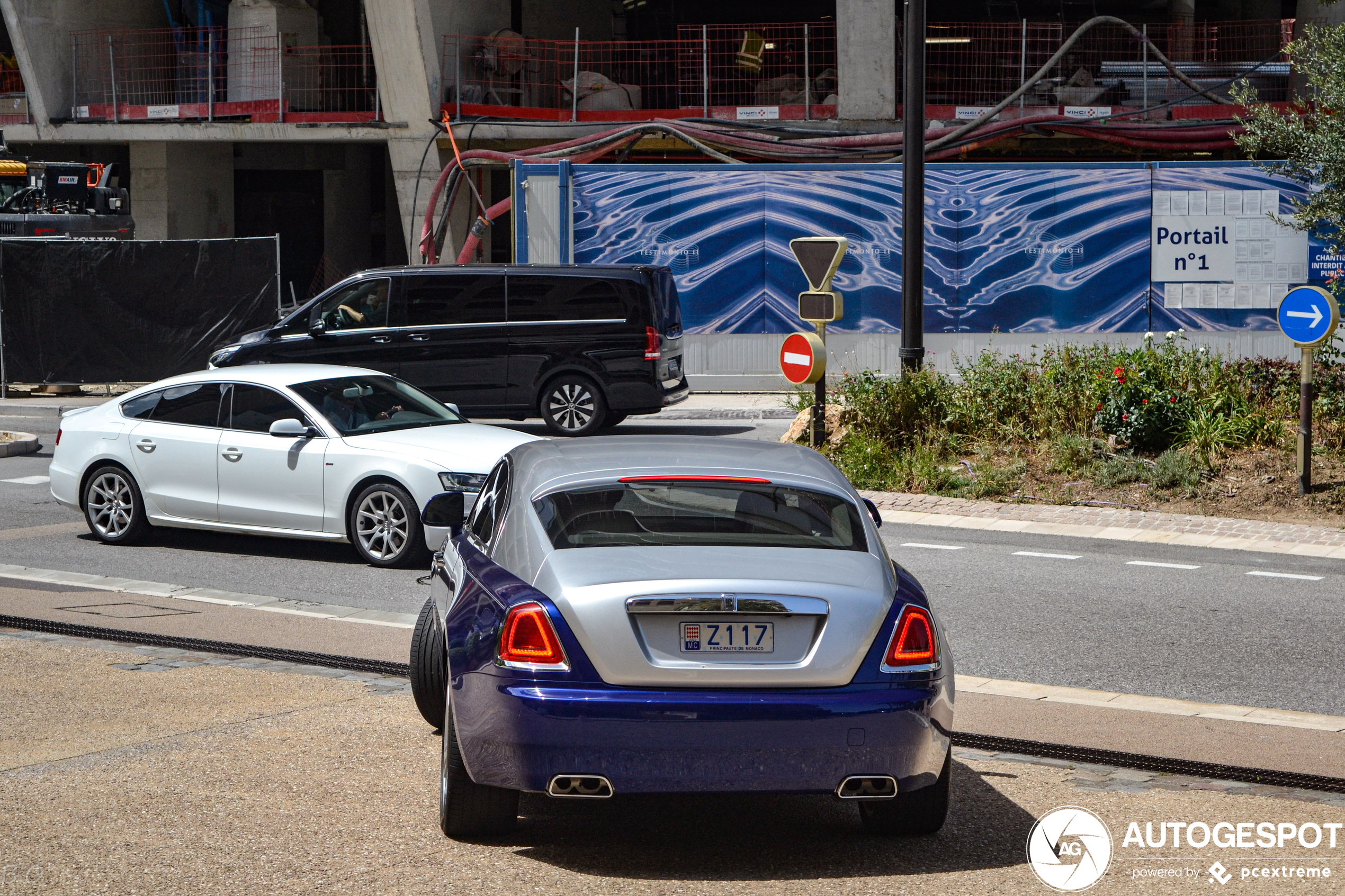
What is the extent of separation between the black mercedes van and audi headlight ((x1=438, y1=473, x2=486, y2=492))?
7.76 metres

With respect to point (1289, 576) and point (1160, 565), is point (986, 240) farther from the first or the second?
point (1289, 576)

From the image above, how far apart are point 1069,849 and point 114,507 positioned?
29.2ft

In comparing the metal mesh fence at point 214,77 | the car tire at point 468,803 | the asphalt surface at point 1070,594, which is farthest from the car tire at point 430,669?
the metal mesh fence at point 214,77

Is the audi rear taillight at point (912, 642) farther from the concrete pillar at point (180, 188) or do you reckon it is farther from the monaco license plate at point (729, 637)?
the concrete pillar at point (180, 188)

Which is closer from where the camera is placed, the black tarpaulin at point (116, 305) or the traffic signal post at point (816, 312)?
the traffic signal post at point (816, 312)

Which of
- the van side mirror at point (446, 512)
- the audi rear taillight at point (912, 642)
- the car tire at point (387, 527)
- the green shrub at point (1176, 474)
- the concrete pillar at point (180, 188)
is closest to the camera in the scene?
the audi rear taillight at point (912, 642)

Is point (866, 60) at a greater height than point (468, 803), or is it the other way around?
point (866, 60)

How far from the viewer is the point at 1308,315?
1308cm

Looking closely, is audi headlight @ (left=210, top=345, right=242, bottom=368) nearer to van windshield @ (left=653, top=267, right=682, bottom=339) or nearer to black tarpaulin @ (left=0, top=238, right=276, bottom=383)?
van windshield @ (left=653, top=267, right=682, bottom=339)

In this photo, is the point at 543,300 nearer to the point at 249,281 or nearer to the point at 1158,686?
the point at 249,281

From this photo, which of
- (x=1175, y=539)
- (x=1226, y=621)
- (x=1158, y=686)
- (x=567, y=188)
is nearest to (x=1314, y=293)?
(x=1175, y=539)

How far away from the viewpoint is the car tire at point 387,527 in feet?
34.8

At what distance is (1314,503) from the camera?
13.1 m
